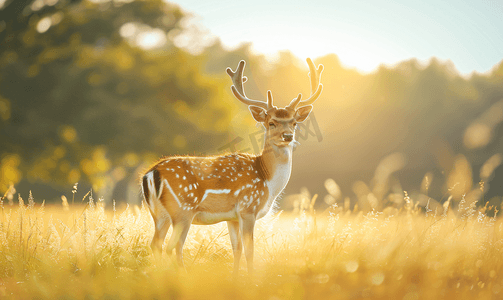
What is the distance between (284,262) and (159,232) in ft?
4.97

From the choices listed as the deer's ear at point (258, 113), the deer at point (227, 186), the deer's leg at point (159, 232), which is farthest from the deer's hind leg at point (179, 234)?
the deer's ear at point (258, 113)

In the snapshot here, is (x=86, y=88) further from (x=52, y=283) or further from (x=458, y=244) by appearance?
(x=458, y=244)

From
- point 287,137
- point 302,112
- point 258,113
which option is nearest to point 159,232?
point 287,137

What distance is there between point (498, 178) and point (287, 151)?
19.2 metres

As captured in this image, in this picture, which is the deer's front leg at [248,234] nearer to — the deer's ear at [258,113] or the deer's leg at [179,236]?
the deer's leg at [179,236]

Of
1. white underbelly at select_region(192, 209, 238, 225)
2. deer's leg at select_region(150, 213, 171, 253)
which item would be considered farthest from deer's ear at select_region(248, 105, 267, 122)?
deer's leg at select_region(150, 213, 171, 253)

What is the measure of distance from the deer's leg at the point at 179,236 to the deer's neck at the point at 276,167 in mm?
→ 1203

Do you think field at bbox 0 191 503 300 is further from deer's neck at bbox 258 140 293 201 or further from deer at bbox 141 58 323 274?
deer's neck at bbox 258 140 293 201

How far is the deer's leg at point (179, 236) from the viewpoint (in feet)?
13.4

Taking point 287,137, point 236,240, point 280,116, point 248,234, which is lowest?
point 236,240

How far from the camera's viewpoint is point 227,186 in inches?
176

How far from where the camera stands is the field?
3.45 meters

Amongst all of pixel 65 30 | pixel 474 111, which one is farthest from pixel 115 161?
pixel 474 111

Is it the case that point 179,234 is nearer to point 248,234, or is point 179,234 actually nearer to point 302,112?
point 248,234
